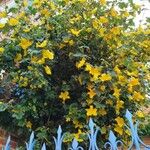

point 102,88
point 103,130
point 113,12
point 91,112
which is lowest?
point 103,130

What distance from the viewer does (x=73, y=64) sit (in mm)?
3918

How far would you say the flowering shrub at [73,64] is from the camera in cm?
364

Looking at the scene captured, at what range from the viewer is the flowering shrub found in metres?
3.64

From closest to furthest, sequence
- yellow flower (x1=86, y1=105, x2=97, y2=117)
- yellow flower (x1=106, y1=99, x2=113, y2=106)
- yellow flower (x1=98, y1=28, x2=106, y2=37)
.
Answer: yellow flower (x1=86, y1=105, x2=97, y2=117)
yellow flower (x1=106, y1=99, x2=113, y2=106)
yellow flower (x1=98, y1=28, x2=106, y2=37)

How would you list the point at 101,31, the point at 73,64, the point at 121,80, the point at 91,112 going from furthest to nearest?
1. the point at 73,64
2. the point at 101,31
3. the point at 121,80
4. the point at 91,112

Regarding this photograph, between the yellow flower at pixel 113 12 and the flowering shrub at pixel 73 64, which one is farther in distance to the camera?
the yellow flower at pixel 113 12

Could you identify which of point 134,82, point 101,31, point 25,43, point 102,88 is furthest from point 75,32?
point 134,82

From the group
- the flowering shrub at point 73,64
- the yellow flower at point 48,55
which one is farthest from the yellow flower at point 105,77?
the yellow flower at point 48,55

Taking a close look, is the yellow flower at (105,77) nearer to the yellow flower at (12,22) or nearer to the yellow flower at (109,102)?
the yellow flower at (109,102)

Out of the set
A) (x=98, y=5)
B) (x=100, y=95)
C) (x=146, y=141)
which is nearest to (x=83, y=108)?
(x=100, y=95)

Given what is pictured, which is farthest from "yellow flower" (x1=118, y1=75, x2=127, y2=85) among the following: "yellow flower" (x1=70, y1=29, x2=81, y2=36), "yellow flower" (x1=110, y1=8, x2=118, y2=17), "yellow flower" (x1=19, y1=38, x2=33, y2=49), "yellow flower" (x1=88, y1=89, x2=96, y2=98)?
"yellow flower" (x1=19, y1=38, x2=33, y2=49)

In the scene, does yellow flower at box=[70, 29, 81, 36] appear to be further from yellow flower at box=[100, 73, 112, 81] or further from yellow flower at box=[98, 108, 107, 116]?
yellow flower at box=[98, 108, 107, 116]

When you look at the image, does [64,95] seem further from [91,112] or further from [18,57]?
[18,57]

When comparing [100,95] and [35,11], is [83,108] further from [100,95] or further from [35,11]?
[35,11]
